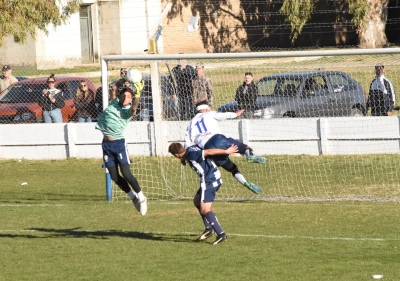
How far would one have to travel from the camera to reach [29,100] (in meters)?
26.5

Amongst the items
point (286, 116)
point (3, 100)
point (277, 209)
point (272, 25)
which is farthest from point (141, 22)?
point (277, 209)

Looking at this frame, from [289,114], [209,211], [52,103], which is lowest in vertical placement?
[209,211]

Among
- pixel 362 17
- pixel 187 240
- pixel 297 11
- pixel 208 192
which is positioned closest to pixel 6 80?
pixel 187 240

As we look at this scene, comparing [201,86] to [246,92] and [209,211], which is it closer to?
[246,92]

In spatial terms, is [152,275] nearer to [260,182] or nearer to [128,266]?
[128,266]

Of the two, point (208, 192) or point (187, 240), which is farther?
point (187, 240)

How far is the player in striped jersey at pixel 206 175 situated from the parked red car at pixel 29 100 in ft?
42.8

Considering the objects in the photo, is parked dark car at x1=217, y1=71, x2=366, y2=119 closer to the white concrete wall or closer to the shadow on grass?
the white concrete wall

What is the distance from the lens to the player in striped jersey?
1302 cm

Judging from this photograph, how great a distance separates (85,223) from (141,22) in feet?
105

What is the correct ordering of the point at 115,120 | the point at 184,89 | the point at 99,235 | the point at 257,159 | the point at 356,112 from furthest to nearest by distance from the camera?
the point at 356,112 < the point at 184,89 < the point at 257,159 < the point at 115,120 < the point at 99,235

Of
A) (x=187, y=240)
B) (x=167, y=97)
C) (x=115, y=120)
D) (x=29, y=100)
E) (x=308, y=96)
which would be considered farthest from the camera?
(x=29, y=100)

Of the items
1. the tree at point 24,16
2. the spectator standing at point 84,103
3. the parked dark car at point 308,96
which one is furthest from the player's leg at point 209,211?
the spectator standing at point 84,103

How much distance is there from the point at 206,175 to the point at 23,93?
14.5m
